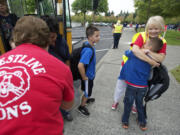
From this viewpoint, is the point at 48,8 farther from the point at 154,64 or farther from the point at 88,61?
the point at 154,64

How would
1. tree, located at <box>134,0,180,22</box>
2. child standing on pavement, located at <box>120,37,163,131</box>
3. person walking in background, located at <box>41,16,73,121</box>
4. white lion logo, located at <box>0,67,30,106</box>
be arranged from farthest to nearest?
1. tree, located at <box>134,0,180,22</box>
2. person walking in background, located at <box>41,16,73,121</box>
3. child standing on pavement, located at <box>120,37,163,131</box>
4. white lion logo, located at <box>0,67,30,106</box>

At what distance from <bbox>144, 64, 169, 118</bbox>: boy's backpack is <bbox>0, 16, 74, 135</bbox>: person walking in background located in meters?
1.46

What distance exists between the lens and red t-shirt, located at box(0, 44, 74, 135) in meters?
0.69

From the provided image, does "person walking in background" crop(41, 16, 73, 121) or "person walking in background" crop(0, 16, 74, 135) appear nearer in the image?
"person walking in background" crop(0, 16, 74, 135)

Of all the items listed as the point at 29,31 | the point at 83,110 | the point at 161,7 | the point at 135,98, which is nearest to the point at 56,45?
the point at 29,31

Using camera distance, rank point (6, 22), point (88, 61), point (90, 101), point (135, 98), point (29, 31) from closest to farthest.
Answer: point (29, 31) < point (88, 61) < point (135, 98) < point (6, 22) < point (90, 101)

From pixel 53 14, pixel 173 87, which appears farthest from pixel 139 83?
pixel 53 14

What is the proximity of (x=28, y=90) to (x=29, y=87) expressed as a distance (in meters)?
0.02

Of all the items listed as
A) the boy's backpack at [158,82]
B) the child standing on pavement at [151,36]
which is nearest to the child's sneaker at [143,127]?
the boy's backpack at [158,82]

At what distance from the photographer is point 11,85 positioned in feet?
2.27

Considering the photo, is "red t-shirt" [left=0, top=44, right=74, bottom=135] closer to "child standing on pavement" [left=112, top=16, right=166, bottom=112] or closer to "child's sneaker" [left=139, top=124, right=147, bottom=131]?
"child standing on pavement" [left=112, top=16, right=166, bottom=112]

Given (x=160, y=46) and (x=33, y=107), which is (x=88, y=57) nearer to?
(x=160, y=46)

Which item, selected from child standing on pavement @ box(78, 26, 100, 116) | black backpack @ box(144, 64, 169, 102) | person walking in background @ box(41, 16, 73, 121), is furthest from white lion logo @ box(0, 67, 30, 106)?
black backpack @ box(144, 64, 169, 102)

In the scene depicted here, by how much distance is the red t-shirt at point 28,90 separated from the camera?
27.4 inches
